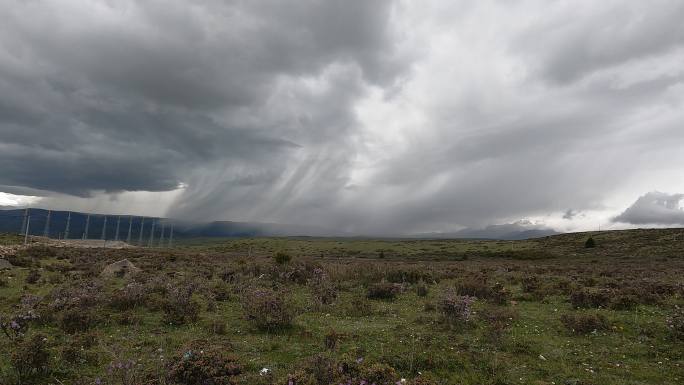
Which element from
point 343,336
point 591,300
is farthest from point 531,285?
point 343,336

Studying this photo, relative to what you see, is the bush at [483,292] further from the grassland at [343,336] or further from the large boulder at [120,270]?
the large boulder at [120,270]

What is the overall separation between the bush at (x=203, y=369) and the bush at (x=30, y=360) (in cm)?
396

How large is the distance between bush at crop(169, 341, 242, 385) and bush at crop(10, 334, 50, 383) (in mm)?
3965

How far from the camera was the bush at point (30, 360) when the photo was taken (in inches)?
415

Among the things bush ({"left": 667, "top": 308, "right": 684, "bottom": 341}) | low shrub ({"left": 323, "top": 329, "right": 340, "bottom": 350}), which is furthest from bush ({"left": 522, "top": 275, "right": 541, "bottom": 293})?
low shrub ({"left": 323, "top": 329, "right": 340, "bottom": 350})

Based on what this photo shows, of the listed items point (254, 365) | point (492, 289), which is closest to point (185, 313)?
point (254, 365)

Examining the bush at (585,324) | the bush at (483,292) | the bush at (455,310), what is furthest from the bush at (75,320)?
the bush at (483,292)

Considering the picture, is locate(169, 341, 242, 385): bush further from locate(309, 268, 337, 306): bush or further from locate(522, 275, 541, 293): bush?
locate(522, 275, 541, 293): bush

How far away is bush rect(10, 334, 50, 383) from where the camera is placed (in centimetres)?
1053

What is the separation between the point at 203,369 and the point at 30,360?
205 inches

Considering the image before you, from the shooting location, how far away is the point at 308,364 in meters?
10.2

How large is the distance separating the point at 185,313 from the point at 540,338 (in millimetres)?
15403

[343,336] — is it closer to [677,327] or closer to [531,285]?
[677,327]

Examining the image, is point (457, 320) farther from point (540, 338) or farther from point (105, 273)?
point (105, 273)
